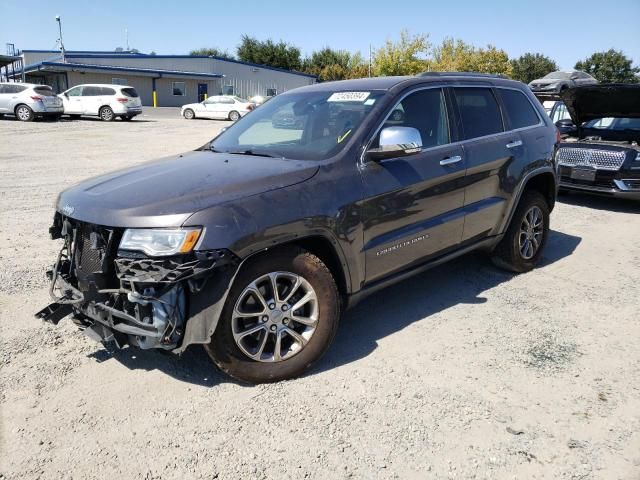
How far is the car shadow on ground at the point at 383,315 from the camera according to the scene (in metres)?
3.44

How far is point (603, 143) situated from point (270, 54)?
198 ft

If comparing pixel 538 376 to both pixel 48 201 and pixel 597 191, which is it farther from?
pixel 48 201

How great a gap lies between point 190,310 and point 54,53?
2008 inches

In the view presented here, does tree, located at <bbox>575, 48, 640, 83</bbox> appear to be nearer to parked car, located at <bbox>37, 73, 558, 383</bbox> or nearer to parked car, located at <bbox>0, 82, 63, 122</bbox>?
parked car, located at <bbox>0, 82, 63, 122</bbox>

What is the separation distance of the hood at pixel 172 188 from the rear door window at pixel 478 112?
170cm

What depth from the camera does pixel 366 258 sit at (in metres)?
3.52

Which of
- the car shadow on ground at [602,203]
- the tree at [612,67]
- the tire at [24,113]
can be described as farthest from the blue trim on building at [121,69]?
the tree at [612,67]

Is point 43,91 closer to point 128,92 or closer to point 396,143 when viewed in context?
point 128,92

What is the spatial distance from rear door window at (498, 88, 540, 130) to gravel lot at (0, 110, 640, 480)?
1.55 m

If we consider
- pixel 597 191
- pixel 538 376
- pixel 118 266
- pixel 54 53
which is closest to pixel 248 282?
pixel 118 266

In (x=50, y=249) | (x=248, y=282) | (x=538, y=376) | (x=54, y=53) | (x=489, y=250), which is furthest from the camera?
(x=54, y=53)

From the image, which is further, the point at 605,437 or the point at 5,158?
the point at 5,158

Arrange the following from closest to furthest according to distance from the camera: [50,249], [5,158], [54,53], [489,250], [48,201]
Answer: [489,250], [50,249], [48,201], [5,158], [54,53]

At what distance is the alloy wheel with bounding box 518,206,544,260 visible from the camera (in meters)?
5.14
